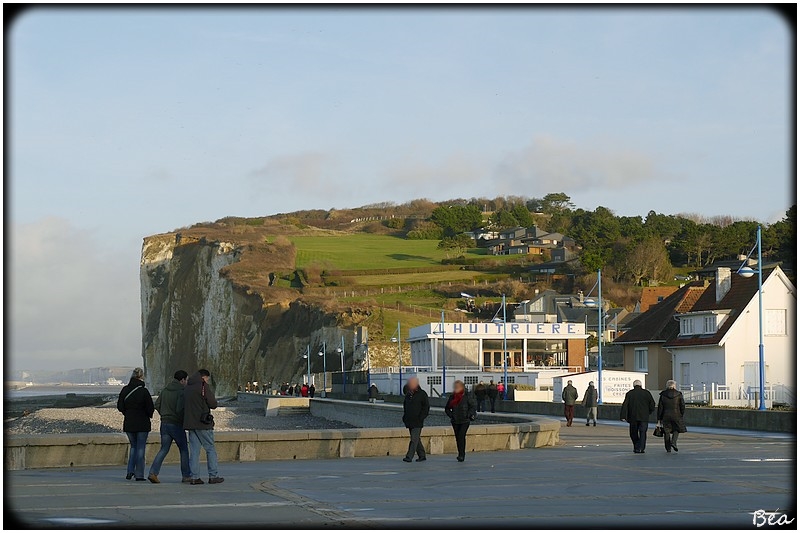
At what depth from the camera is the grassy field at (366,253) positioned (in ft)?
559

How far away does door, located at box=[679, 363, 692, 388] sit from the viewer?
189 feet

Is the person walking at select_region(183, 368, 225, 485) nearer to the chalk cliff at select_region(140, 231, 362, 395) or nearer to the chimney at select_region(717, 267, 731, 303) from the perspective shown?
the chimney at select_region(717, 267, 731, 303)

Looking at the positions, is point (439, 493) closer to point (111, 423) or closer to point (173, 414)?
point (173, 414)

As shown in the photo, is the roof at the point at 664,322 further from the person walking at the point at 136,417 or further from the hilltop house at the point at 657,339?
the person walking at the point at 136,417

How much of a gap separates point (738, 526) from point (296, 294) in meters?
126

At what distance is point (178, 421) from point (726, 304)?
4340cm

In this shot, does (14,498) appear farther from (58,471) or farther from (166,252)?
(166,252)

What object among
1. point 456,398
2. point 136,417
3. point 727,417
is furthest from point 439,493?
point 727,417

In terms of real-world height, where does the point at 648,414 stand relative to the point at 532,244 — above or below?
below

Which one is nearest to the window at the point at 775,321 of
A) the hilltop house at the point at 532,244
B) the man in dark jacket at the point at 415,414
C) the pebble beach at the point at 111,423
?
the pebble beach at the point at 111,423
